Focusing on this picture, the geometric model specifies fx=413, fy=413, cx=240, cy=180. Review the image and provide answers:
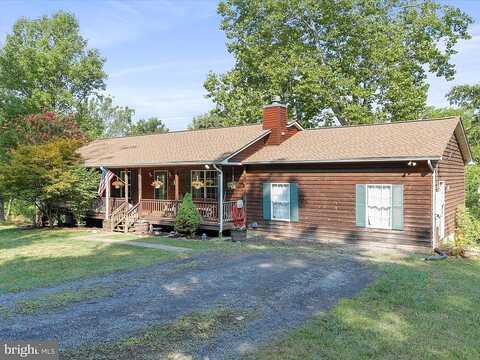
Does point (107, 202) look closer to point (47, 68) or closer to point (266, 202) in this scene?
point (266, 202)

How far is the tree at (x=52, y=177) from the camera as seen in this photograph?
59.0 feet

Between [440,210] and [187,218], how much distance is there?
29.6 ft

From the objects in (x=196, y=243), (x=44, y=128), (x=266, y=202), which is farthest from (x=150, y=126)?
(x=196, y=243)

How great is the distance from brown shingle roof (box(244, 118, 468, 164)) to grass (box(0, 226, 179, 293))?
6399 mm

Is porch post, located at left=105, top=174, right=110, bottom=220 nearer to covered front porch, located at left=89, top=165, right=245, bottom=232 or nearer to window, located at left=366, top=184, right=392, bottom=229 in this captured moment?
covered front porch, located at left=89, top=165, right=245, bottom=232

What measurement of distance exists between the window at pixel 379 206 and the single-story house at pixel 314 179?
0.03 metres

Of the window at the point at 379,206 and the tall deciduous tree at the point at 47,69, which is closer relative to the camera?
the window at the point at 379,206

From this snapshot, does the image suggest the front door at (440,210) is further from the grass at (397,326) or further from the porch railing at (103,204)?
the porch railing at (103,204)

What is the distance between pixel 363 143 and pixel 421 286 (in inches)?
296

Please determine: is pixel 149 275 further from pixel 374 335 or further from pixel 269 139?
pixel 269 139

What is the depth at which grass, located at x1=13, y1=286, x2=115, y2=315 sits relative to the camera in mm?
7042

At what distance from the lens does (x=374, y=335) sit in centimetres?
593

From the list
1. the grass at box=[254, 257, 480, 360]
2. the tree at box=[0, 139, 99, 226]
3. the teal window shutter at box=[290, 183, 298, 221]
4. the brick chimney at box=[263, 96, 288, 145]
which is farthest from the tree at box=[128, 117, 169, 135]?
the grass at box=[254, 257, 480, 360]

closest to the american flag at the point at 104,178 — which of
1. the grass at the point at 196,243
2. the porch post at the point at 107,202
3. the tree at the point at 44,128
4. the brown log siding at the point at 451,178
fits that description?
the porch post at the point at 107,202
